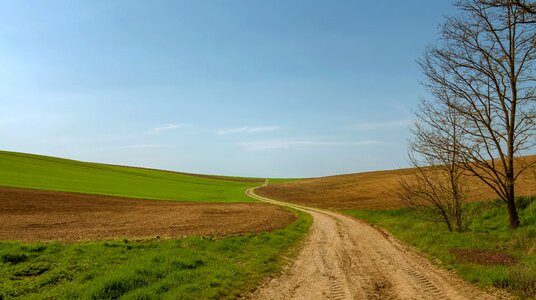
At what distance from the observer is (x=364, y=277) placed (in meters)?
10.9

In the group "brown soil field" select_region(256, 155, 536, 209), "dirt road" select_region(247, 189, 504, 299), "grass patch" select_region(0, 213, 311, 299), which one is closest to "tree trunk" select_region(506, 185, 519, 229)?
"brown soil field" select_region(256, 155, 536, 209)

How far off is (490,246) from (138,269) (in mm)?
12380

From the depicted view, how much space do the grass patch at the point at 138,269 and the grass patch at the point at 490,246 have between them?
18.9 feet

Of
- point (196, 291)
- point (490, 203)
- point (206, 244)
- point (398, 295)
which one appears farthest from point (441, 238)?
point (196, 291)

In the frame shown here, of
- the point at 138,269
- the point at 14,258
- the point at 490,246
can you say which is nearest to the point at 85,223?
the point at 14,258

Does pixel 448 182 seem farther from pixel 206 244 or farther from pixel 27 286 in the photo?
pixel 27 286

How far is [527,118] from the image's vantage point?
15.8 metres

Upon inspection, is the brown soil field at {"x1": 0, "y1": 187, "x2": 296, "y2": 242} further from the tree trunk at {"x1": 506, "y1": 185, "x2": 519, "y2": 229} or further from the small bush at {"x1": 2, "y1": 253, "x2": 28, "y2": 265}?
the tree trunk at {"x1": 506, "y1": 185, "x2": 519, "y2": 229}

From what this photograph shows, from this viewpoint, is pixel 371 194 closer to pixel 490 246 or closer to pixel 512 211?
pixel 512 211

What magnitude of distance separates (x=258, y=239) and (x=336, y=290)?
31.0ft

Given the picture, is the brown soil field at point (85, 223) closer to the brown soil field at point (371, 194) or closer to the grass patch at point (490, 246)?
the grass patch at point (490, 246)

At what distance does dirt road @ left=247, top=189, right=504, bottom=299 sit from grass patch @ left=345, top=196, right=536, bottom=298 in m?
0.65

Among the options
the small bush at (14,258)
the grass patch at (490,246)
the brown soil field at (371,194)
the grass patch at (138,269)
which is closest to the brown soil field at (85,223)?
the grass patch at (138,269)

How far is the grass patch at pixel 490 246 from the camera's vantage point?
31.5 ft
